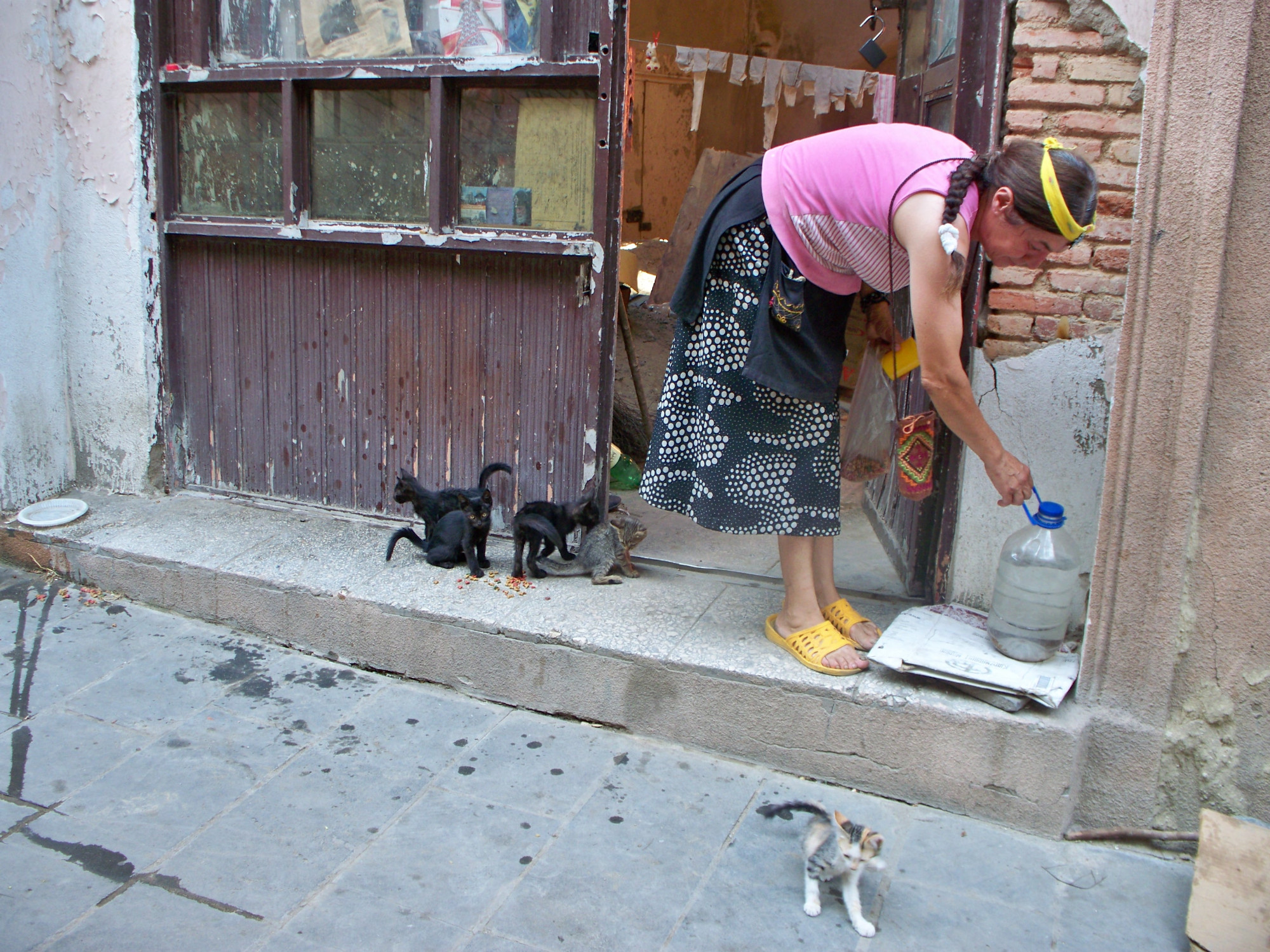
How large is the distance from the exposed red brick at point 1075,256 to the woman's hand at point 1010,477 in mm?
649

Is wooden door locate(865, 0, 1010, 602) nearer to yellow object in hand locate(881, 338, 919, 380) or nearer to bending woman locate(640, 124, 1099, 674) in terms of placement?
yellow object in hand locate(881, 338, 919, 380)

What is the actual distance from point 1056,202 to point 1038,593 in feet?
3.67

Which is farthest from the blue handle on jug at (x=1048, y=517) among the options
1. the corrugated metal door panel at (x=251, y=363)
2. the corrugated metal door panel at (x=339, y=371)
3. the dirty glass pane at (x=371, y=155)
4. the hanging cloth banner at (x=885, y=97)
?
the hanging cloth banner at (x=885, y=97)

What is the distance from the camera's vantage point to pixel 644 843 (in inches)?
→ 103

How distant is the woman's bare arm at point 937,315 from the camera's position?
2.35 meters

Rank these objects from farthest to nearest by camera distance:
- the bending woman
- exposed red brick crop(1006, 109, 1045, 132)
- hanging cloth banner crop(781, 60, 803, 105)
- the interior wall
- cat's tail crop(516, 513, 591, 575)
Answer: the interior wall → hanging cloth banner crop(781, 60, 803, 105) → cat's tail crop(516, 513, 591, 575) → exposed red brick crop(1006, 109, 1045, 132) → the bending woman

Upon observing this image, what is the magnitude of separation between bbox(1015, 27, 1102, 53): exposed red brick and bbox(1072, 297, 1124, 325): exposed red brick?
686 mm

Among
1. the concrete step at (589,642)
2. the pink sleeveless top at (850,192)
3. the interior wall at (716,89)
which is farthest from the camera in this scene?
the interior wall at (716,89)

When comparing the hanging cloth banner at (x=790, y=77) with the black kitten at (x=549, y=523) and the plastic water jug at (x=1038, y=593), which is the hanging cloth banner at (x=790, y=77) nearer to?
the black kitten at (x=549, y=523)

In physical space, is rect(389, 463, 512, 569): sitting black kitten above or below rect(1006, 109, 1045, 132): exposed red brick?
below

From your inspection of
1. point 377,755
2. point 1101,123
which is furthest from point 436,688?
point 1101,123

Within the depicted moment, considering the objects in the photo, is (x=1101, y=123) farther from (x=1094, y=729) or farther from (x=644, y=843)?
(x=644, y=843)

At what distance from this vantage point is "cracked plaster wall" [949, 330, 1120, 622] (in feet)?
9.39

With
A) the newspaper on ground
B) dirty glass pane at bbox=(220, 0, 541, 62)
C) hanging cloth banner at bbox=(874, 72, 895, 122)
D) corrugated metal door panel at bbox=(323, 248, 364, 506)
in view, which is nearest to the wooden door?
the newspaper on ground
